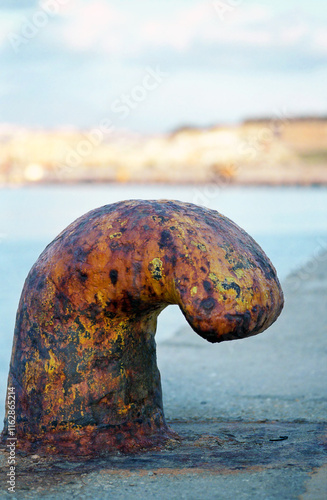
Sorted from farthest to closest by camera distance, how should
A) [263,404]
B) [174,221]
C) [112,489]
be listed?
[263,404]
[174,221]
[112,489]

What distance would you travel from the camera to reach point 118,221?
3418 millimetres

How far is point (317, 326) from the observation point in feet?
25.2

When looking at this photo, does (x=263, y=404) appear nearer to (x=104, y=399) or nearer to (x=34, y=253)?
(x=104, y=399)

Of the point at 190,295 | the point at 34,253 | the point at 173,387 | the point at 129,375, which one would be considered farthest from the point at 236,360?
the point at 34,253

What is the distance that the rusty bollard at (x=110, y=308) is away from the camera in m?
3.26

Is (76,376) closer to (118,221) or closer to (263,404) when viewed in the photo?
(118,221)

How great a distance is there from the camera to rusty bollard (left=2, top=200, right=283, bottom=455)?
326 cm

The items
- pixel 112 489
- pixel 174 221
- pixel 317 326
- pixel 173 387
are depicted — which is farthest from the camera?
pixel 317 326

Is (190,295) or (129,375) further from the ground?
(190,295)

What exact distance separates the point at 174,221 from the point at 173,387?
2488mm

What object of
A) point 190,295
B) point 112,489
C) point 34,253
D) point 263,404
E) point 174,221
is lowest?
point 112,489

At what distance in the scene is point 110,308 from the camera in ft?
11.2

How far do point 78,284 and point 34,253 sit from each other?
9.87 m

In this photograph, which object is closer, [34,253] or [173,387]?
[173,387]
